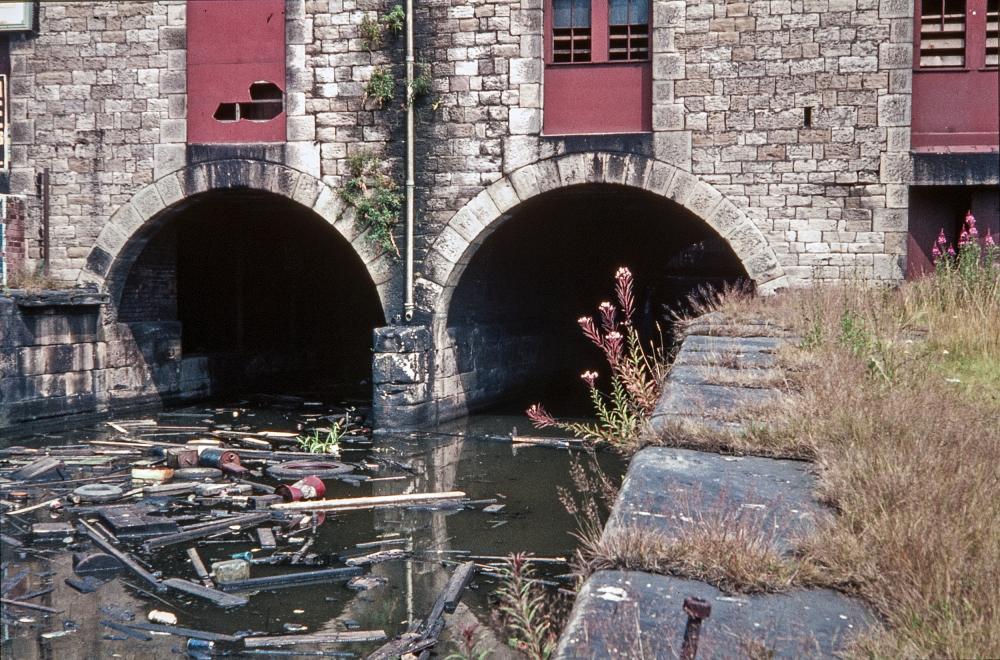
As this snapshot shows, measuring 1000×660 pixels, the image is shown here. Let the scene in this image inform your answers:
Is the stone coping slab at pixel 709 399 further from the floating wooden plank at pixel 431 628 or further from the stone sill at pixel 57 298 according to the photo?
the stone sill at pixel 57 298

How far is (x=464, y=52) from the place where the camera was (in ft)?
35.1

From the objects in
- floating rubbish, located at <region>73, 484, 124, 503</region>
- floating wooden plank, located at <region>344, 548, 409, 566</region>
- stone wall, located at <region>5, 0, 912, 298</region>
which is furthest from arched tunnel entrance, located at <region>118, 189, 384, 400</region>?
floating wooden plank, located at <region>344, 548, 409, 566</region>

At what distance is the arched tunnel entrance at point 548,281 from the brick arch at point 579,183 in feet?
0.89

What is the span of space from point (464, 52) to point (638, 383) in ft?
22.2

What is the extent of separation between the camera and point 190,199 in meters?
11.7

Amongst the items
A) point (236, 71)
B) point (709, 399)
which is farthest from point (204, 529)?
point (236, 71)

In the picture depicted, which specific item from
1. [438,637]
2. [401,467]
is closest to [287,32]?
[401,467]

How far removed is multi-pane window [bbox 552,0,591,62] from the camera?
1066 cm

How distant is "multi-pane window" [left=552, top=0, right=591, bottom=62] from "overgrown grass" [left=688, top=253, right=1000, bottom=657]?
19.1 feet

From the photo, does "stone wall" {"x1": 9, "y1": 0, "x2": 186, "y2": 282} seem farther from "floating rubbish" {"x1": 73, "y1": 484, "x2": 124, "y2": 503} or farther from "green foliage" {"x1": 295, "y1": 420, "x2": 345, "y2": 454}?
"floating rubbish" {"x1": 73, "y1": 484, "x2": 124, "y2": 503}

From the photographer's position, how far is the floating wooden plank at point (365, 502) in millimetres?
6688

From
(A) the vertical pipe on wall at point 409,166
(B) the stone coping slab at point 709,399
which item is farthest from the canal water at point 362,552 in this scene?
(A) the vertical pipe on wall at point 409,166

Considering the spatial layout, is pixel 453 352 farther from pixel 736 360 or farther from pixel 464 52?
pixel 736 360

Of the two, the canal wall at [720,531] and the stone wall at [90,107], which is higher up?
the stone wall at [90,107]
